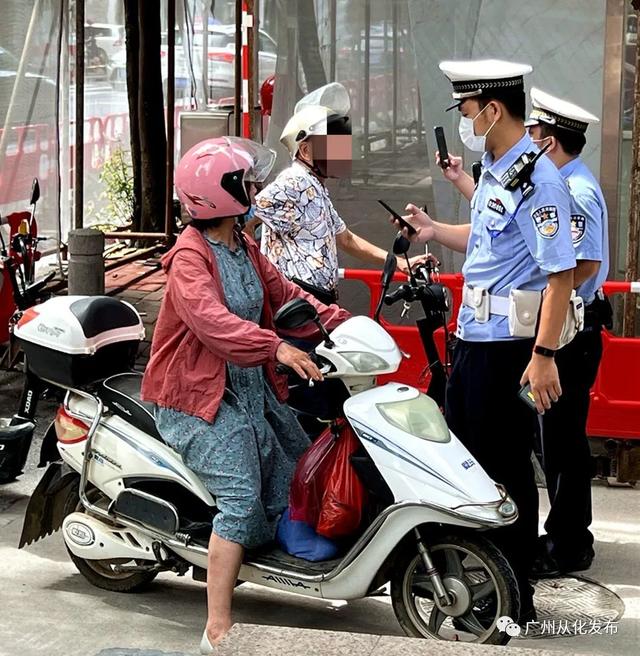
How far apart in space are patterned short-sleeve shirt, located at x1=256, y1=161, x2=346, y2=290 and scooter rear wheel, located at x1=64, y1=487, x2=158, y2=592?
1.27m

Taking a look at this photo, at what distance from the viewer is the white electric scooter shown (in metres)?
4.06

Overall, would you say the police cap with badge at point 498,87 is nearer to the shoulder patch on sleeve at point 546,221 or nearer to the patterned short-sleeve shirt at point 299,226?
the shoulder patch on sleeve at point 546,221

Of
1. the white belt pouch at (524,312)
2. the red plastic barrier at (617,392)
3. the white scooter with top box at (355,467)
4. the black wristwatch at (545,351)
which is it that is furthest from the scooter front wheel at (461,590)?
the red plastic barrier at (617,392)

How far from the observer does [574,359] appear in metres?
4.91

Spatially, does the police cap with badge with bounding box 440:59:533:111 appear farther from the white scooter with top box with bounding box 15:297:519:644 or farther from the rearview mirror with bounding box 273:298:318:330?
the rearview mirror with bounding box 273:298:318:330

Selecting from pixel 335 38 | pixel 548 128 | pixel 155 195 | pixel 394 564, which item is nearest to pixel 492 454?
pixel 394 564

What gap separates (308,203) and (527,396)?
4.81ft

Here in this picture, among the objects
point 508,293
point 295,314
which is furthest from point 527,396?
point 295,314

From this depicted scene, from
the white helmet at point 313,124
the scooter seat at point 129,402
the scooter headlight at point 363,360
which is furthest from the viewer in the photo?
the white helmet at point 313,124

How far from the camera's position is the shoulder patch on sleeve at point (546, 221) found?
A: 13.7ft

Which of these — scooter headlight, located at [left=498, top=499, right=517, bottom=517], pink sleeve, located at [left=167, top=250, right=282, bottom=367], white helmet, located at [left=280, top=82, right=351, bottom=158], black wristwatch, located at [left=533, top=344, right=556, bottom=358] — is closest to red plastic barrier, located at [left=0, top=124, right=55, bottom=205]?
white helmet, located at [left=280, top=82, right=351, bottom=158]

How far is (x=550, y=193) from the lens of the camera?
13.8 feet

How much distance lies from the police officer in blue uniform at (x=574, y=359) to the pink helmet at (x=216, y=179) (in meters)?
1.17

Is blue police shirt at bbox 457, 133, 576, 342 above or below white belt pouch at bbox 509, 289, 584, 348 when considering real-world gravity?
above
